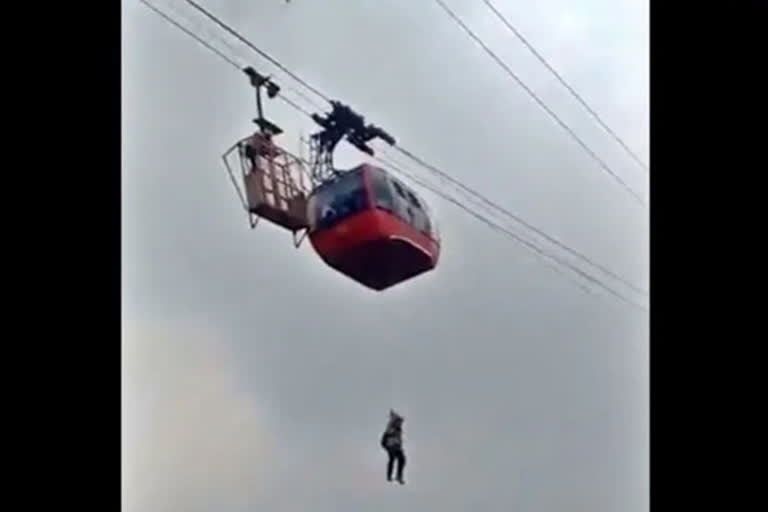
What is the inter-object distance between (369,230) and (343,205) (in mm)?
552

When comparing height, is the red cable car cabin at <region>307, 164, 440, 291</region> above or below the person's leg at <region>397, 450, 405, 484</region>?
above

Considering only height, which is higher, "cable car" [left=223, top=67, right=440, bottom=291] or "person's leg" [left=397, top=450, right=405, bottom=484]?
"cable car" [left=223, top=67, right=440, bottom=291]

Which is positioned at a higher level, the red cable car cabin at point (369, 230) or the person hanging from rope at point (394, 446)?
the red cable car cabin at point (369, 230)

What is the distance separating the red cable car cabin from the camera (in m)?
17.2

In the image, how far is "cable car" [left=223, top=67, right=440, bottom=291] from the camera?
55.7 feet

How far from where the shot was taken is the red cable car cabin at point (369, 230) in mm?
17156

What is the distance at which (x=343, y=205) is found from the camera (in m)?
17.7

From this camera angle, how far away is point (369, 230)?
17500 millimetres

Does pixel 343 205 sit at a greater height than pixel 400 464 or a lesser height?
greater

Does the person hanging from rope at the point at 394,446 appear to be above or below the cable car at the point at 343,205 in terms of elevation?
below

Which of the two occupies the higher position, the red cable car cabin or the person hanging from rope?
the red cable car cabin
